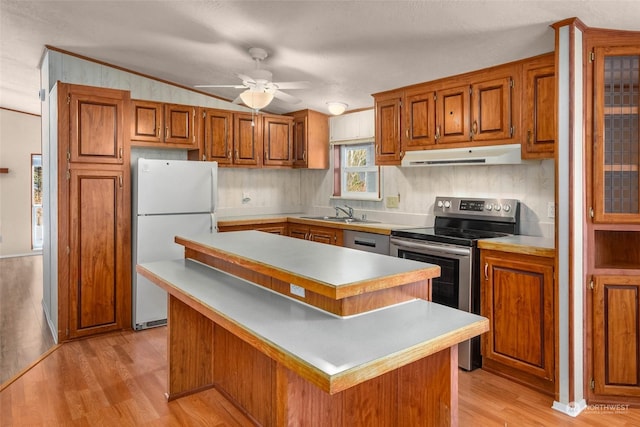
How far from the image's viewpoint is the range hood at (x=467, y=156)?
3.16 m

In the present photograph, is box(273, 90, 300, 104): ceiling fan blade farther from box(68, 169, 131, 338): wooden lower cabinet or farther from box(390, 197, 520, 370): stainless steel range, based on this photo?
box(68, 169, 131, 338): wooden lower cabinet

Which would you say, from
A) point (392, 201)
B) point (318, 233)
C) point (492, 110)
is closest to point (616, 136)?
point (492, 110)

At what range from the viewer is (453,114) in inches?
140

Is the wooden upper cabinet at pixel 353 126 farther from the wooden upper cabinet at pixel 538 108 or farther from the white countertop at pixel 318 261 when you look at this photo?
the white countertop at pixel 318 261

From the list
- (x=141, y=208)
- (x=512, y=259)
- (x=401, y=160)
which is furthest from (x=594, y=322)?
(x=141, y=208)

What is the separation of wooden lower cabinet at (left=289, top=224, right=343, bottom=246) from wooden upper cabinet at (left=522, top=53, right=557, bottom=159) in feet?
6.40

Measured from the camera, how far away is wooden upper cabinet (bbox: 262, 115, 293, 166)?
17.1ft

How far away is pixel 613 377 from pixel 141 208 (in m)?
3.76

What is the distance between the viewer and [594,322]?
2584 millimetres

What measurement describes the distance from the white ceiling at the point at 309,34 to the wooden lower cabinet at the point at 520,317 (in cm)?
142

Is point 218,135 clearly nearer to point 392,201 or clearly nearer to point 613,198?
point 392,201

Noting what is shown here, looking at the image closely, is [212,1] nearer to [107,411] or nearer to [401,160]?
[401,160]

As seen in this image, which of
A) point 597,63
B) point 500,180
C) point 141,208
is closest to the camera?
point 597,63

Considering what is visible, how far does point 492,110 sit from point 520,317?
153 centimetres
